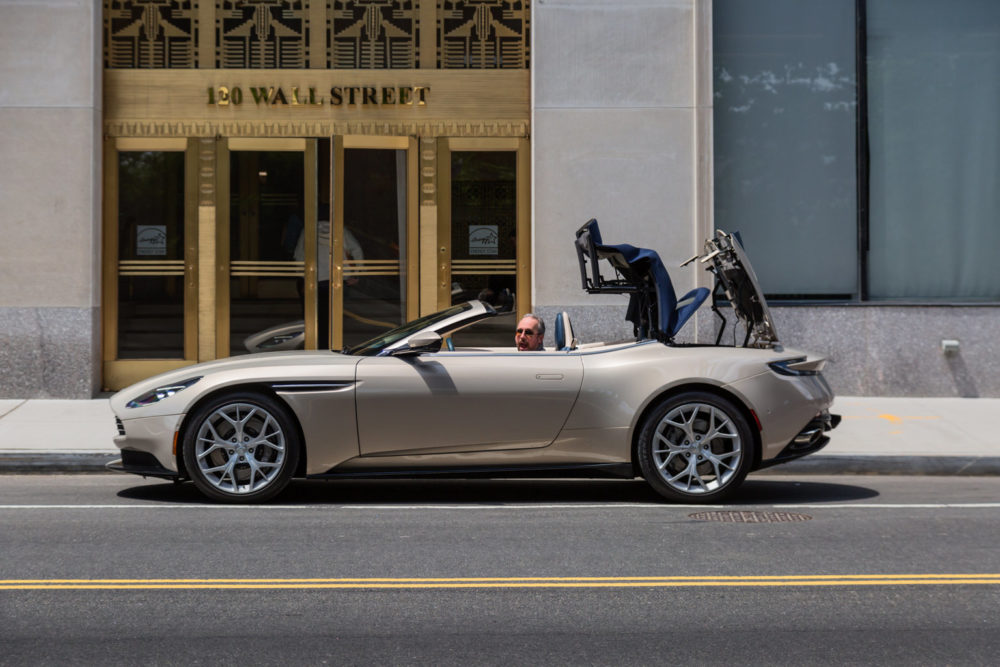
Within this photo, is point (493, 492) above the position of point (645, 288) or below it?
below

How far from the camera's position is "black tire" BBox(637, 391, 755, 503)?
7.89m

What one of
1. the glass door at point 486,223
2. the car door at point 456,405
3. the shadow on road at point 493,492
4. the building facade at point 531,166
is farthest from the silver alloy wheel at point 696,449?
the glass door at point 486,223

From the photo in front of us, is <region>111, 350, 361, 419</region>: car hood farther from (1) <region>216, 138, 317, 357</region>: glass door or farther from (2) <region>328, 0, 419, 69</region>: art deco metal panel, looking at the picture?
(2) <region>328, 0, 419, 69</region>: art deco metal panel

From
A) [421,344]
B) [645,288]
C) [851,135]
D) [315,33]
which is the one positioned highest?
[315,33]

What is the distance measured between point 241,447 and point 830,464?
15.5ft

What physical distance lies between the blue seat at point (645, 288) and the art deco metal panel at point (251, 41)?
20.3ft

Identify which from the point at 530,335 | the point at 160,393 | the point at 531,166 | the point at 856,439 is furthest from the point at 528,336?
the point at 531,166

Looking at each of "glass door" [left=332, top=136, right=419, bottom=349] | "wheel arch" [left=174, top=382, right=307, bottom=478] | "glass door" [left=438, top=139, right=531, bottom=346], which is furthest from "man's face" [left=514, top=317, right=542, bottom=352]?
"glass door" [left=332, top=136, right=419, bottom=349]

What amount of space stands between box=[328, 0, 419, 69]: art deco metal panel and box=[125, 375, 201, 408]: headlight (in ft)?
23.9

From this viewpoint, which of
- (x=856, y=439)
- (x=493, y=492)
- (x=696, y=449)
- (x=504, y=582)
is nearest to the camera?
(x=504, y=582)

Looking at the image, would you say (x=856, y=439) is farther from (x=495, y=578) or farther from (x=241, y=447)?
(x=495, y=578)

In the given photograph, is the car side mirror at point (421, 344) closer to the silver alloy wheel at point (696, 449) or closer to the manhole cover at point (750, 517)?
the silver alloy wheel at point (696, 449)

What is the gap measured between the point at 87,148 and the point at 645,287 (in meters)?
7.51

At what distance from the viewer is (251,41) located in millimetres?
14203
